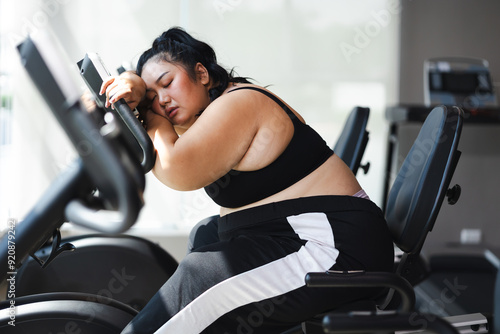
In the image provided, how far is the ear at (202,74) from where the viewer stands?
4.49 feet

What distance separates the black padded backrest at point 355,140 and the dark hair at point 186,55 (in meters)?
0.56

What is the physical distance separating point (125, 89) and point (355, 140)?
0.99 metres

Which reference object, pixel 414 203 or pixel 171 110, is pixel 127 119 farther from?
pixel 414 203

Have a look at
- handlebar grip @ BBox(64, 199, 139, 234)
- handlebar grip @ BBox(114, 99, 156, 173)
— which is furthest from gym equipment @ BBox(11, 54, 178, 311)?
handlebar grip @ BBox(64, 199, 139, 234)

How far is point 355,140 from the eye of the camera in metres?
1.86

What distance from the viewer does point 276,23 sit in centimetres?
387

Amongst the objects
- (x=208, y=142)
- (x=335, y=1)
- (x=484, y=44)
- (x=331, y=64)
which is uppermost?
(x=208, y=142)

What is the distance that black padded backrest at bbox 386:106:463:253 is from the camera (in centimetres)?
131

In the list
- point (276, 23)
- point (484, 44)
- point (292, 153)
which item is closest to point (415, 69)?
point (484, 44)

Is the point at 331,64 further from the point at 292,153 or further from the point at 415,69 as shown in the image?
the point at 292,153

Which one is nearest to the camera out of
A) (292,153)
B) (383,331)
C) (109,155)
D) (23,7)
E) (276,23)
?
(109,155)

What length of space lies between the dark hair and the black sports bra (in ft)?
0.57

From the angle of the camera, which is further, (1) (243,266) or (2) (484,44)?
(2) (484,44)

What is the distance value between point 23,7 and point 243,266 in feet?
9.83
